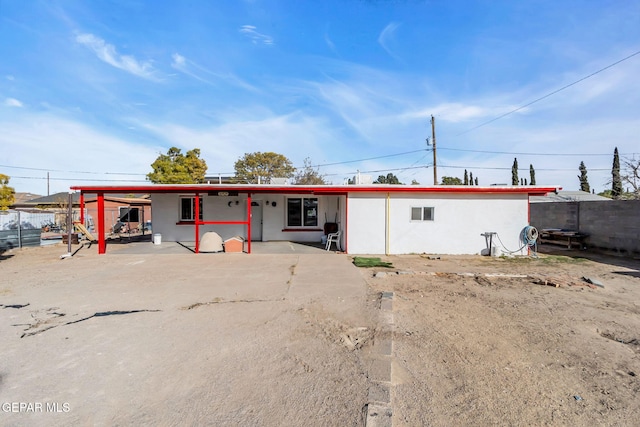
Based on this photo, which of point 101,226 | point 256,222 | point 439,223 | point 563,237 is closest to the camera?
point 101,226

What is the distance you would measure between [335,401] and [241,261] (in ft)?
24.9


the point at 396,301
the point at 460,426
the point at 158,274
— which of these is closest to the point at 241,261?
the point at 158,274

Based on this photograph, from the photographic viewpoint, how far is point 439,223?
11.7m

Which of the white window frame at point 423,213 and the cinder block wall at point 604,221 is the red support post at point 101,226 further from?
the cinder block wall at point 604,221

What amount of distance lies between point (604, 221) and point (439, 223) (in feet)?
20.8

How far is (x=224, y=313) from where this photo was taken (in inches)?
196

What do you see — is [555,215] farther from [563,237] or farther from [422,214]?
[422,214]

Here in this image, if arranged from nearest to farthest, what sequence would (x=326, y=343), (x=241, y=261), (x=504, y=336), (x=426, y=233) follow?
(x=326, y=343) < (x=504, y=336) < (x=241, y=261) < (x=426, y=233)

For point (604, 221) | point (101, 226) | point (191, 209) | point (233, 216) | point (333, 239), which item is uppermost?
point (191, 209)

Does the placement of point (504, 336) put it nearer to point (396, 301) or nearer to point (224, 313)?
point (396, 301)

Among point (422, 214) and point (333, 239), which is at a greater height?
point (422, 214)

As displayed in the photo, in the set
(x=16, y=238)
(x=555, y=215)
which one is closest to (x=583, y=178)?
(x=555, y=215)

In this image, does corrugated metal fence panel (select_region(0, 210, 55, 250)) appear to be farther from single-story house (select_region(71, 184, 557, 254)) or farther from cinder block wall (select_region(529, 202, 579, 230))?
cinder block wall (select_region(529, 202, 579, 230))

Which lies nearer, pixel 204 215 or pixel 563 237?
pixel 563 237
